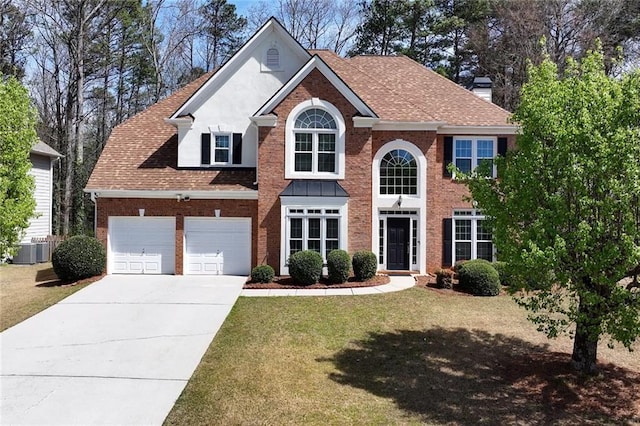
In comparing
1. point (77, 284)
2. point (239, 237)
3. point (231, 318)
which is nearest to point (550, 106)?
point (231, 318)

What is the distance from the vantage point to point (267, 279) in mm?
15586

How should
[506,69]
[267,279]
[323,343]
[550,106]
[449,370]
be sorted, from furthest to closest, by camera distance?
[506,69] → [267,279] → [323,343] → [449,370] → [550,106]

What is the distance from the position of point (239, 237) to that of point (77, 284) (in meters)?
5.99

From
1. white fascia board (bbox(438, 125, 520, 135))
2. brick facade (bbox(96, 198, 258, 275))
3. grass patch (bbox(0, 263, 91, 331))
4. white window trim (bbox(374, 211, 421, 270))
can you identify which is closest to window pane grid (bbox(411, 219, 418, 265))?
white window trim (bbox(374, 211, 421, 270))

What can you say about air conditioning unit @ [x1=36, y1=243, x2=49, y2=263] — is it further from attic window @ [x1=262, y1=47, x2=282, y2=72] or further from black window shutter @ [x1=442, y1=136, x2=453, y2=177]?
black window shutter @ [x1=442, y1=136, x2=453, y2=177]

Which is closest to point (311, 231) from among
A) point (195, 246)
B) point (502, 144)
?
point (195, 246)

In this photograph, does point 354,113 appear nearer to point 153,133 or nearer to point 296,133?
point 296,133

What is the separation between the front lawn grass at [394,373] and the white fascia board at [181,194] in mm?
5837

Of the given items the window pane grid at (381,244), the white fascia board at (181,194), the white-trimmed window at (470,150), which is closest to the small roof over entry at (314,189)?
the white fascia board at (181,194)

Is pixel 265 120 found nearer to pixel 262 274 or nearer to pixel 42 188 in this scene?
pixel 262 274

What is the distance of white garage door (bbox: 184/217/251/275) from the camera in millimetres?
17578

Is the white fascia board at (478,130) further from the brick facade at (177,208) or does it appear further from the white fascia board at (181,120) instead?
the white fascia board at (181,120)

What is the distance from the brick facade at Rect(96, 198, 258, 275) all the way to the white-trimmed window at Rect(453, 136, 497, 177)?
8.57 meters

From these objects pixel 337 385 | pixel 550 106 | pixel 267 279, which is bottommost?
pixel 337 385
